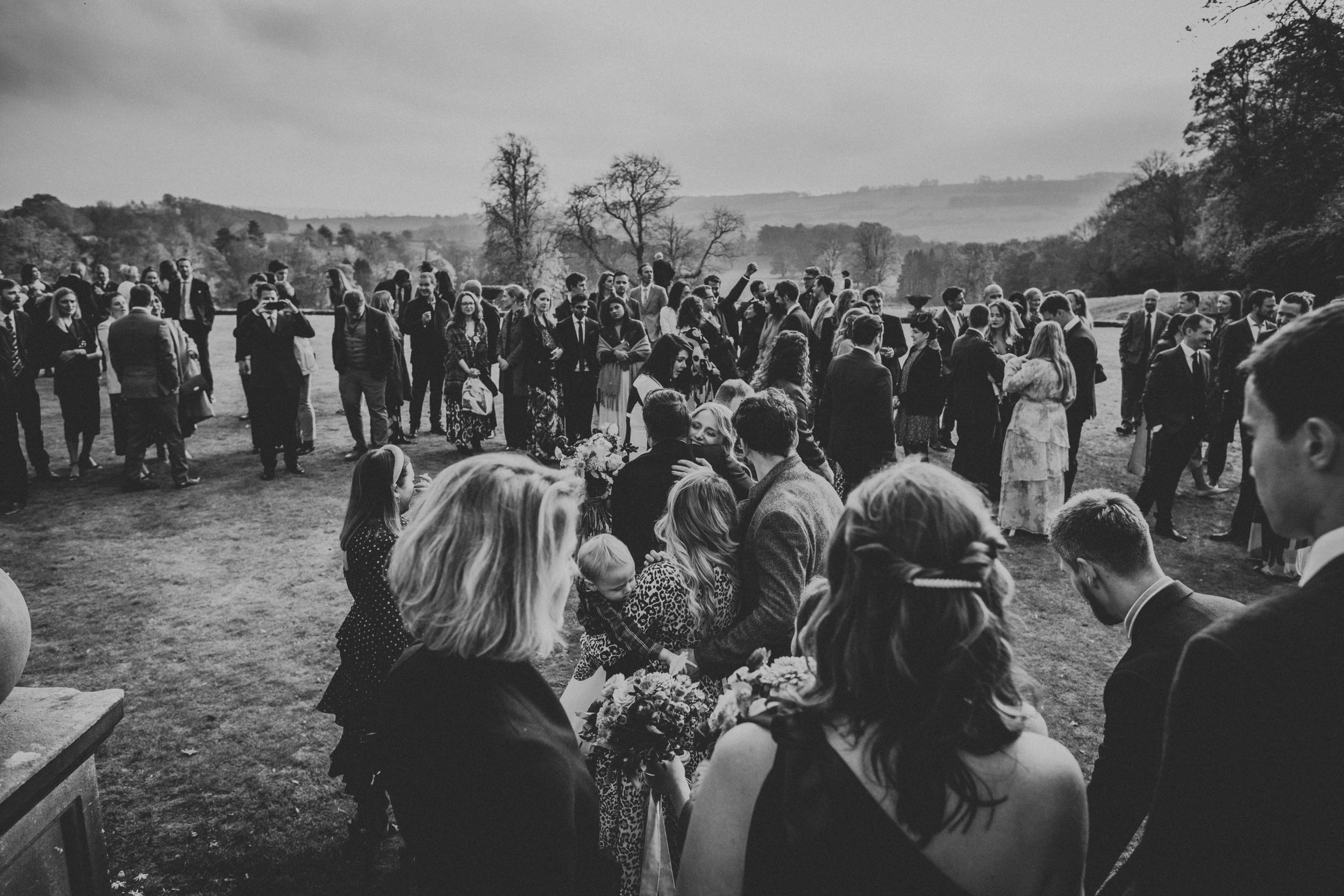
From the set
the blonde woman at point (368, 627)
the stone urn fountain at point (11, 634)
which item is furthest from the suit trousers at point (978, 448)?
the stone urn fountain at point (11, 634)

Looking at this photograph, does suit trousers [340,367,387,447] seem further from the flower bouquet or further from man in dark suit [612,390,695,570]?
man in dark suit [612,390,695,570]

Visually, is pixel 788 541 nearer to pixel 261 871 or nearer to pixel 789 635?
pixel 789 635

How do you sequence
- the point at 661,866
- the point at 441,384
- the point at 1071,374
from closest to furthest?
the point at 661,866 → the point at 1071,374 → the point at 441,384

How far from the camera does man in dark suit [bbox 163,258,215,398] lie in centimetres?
1148

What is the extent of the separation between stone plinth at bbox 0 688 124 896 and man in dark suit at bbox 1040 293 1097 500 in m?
8.16

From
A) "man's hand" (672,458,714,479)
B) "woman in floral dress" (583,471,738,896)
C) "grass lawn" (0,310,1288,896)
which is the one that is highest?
"man's hand" (672,458,714,479)

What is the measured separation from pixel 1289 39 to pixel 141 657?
95.5 ft

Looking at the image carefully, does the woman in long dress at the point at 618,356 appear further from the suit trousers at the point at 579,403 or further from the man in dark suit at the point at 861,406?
the man in dark suit at the point at 861,406

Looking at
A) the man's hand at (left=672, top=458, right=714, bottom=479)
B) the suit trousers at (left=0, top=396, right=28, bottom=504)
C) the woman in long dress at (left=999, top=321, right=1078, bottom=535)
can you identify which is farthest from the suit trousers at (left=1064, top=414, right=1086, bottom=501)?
the suit trousers at (left=0, top=396, right=28, bottom=504)

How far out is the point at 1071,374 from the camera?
24.1 ft

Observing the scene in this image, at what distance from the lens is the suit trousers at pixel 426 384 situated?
1090cm

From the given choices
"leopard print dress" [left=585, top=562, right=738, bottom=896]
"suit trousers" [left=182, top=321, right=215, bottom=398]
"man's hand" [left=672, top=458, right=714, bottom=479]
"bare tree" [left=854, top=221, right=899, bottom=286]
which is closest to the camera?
"leopard print dress" [left=585, top=562, right=738, bottom=896]

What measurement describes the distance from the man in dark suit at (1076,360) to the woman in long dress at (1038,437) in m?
0.48

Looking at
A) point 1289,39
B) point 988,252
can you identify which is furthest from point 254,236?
point 1289,39
